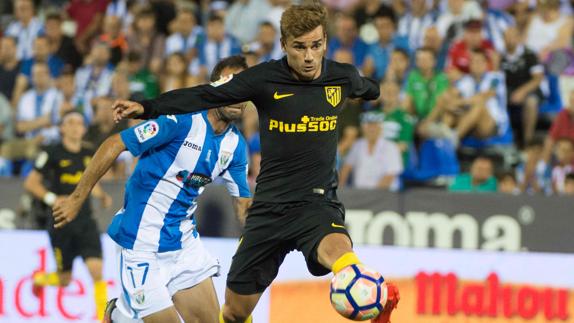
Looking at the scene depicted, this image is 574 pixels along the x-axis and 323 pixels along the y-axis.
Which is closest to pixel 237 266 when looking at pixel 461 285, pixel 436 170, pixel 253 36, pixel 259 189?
pixel 259 189

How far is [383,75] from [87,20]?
14.9 feet

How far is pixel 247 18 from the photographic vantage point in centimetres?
1414

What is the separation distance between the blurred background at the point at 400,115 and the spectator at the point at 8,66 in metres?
0.02

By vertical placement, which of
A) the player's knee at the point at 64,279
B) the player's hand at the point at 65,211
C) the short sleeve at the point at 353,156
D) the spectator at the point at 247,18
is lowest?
the player's knee at the point at 64,279

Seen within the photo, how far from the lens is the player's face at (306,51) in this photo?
6.27 meters

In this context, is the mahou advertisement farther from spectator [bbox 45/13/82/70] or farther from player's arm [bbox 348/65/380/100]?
spectator [bbox 45/13/82/70]

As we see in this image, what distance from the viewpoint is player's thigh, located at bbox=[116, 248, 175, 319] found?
6914 mm

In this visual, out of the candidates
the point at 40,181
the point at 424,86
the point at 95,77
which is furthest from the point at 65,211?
the point at 95,77

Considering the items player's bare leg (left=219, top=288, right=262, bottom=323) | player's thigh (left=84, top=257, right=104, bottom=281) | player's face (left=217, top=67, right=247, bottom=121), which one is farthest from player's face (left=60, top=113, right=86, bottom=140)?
player's bare leg (left=219, top=288, right=262, bottom=323)

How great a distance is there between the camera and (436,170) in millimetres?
12078

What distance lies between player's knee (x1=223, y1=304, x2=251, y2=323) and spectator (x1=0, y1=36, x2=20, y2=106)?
7.89 m

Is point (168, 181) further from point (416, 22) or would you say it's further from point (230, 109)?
point (416, 22)

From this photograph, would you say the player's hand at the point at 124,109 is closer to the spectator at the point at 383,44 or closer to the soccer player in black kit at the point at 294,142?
the soccer player in black kit at the point at 294,142

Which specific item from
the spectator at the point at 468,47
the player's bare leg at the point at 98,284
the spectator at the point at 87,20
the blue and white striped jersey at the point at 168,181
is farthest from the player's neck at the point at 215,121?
the spectator at the point at 87,20
